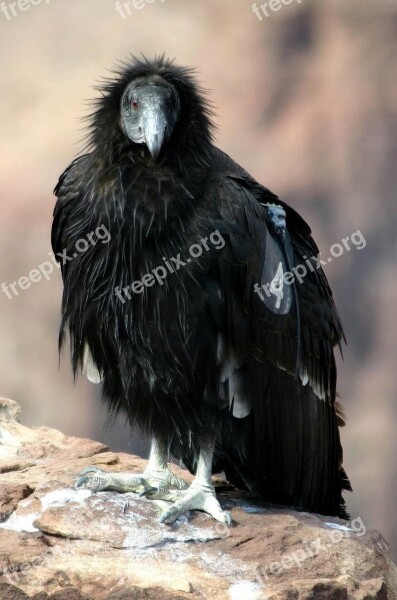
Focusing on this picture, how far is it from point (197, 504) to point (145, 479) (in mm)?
367

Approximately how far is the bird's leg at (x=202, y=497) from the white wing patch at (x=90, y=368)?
0.70m

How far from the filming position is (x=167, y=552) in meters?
4.73

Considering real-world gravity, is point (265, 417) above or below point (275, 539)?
above

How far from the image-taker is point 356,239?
8.64m

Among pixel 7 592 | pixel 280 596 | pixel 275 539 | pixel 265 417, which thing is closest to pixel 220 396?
pixel 265 417

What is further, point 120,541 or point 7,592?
point 120,541

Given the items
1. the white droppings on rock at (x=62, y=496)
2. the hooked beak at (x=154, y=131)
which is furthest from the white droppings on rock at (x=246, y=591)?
the hooked beak at (x=154, y=131)

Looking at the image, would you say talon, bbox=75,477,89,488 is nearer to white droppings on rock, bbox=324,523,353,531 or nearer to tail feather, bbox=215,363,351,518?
tail feather, bbox=215,363,351,518

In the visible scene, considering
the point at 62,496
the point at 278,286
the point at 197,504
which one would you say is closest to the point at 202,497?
the point at 197,504

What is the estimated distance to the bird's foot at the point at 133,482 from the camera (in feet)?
17.0

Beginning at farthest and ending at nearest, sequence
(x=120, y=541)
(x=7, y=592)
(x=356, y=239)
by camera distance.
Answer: (x=356, y=239) < (x=120, y=541) < (x=7, y=592)

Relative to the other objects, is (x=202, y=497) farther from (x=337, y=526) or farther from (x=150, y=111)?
(x=150, y=111)

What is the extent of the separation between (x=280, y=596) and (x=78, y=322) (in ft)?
5.52

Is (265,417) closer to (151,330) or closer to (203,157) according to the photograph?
(151,330)
